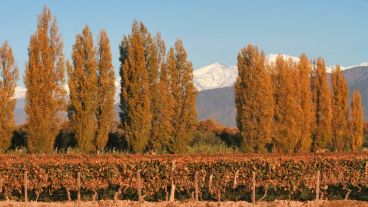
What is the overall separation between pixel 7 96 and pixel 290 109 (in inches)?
881

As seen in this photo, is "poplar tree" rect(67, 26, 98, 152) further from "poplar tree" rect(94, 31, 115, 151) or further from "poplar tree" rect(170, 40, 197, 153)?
"poplar tree" rect(170, 40, 197, 153)

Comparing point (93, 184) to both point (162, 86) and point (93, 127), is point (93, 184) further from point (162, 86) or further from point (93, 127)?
point (162, 86)

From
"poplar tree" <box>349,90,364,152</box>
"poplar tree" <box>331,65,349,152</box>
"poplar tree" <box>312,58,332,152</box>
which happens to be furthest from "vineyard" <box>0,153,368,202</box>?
"poplar tree" <box>349,90,364,152</box>

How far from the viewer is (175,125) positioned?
48.2 m

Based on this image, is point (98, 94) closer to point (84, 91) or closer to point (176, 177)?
point (84, 91)

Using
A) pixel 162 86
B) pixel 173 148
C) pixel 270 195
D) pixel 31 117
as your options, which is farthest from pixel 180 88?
pixel 270 195

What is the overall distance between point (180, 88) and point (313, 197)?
21.8 m

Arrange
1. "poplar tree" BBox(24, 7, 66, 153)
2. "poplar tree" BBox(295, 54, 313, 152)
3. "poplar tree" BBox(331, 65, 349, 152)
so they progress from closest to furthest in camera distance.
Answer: "poplar tree" BBox(24, 7, 66, 153) → "poplar tree" BBox(295, 54, 313, 152) → "poplar tree" BBox(331, 65, 349, 152)

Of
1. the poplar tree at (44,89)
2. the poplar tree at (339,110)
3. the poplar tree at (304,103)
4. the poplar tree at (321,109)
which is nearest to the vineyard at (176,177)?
the poplar tree at (44,89)

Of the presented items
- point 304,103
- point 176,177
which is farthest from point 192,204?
point 304,103

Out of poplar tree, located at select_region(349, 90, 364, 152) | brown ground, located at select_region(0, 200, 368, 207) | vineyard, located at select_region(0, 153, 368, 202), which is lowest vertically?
brown ground, located at select_region(0, 200, 368, 207)

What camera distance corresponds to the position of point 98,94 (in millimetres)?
47188

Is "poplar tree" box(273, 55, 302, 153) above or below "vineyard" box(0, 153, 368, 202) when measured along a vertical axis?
above

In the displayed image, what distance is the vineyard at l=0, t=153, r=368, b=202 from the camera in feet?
93.8
